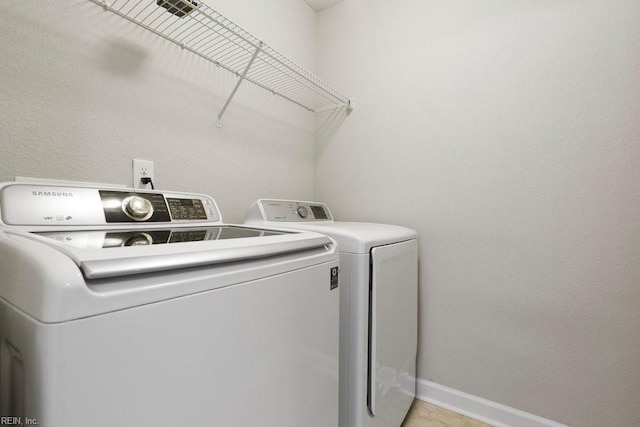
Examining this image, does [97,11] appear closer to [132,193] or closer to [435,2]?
[132,193]

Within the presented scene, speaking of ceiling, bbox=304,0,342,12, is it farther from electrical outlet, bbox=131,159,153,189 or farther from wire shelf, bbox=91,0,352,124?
electrical outlet, bbox=131,159,153,189

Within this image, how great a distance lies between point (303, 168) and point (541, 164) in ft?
4.46

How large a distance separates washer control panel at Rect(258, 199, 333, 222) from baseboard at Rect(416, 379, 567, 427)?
3.71ft

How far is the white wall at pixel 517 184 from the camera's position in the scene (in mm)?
1210

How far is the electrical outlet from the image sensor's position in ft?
3.76

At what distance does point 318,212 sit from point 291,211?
251mm

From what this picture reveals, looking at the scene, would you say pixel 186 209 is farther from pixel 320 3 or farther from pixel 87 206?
pixel 320 3

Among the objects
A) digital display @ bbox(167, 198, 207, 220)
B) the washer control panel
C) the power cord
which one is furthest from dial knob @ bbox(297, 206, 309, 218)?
the power cord

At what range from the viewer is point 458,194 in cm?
156

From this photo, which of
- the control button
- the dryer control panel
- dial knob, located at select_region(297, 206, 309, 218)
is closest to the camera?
the control button

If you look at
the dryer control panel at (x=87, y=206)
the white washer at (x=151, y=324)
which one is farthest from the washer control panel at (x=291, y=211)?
the white washer at (x=151, y=324)

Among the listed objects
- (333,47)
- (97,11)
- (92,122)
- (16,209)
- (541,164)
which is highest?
(333,47)

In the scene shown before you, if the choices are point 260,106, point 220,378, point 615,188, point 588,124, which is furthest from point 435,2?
point 220,378

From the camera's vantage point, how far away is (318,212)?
1777 mm
